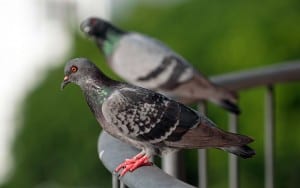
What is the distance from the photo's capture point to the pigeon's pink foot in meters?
2.23

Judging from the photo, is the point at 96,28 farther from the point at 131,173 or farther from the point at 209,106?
the point at 131,173

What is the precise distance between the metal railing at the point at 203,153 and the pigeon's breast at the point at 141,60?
1721mm

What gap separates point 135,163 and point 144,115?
0.93ft

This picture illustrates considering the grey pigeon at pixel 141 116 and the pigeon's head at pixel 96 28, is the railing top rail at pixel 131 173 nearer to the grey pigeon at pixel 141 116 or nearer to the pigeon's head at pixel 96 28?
the grey pigeon at pixel 141 116

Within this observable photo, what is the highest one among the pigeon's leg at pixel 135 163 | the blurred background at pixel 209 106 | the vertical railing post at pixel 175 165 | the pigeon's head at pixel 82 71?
the pigeon's head at pixel 82 71

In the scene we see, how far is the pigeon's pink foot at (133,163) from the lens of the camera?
7.33 ft

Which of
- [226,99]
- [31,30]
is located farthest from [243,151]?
[31,30]

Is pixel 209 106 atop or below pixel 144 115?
below

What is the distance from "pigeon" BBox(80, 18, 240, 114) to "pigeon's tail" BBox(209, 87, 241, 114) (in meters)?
0.19

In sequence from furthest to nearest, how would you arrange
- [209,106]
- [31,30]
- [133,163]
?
[31,30]
[209,106]
[133,163]

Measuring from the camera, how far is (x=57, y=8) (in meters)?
16.1

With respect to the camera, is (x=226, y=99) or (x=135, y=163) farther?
(x=226, y=99)

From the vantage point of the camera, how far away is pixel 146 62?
206 inches

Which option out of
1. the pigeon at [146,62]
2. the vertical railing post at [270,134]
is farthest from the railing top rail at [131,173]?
the pigeon at [146,62]
